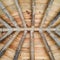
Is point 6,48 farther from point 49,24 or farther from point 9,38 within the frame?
point 49,24

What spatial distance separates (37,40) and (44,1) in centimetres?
56

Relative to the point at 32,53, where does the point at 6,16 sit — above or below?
above

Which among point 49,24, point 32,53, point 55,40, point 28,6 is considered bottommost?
point 32,53

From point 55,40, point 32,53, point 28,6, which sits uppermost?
point 28,6

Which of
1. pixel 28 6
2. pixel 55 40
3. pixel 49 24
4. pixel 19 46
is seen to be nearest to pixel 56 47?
pixel 55 40

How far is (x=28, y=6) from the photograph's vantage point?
2857 millimetres

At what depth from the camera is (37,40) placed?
9.39 ft

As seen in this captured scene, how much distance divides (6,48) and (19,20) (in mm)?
430

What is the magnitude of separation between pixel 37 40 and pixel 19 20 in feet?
1.24

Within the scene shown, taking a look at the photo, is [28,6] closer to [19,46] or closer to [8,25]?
[8,25]

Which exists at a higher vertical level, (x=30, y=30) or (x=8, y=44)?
(x=30, y=30)

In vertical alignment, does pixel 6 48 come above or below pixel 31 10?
below

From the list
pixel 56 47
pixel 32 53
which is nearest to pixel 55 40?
pixel 56 47

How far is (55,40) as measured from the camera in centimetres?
281
